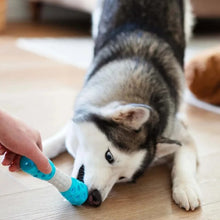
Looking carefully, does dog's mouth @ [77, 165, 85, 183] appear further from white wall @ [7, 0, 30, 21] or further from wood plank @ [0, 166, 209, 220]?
white wall @ [7, 0, 30, 21]

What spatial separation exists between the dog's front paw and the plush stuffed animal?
1223 mm

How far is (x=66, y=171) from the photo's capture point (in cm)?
186

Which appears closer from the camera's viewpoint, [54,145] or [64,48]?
[54,145]

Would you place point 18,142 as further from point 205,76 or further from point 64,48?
point 64,48

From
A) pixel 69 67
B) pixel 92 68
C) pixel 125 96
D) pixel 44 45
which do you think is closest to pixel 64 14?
pixel 44 45

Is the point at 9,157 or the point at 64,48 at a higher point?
the point at 9,157

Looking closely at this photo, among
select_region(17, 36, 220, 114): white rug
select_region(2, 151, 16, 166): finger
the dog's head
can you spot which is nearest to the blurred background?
select_region(17, 36, 220, 114): white rug

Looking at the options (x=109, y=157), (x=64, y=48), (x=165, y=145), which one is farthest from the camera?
(x=64, y=48)

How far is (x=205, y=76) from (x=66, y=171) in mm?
1360

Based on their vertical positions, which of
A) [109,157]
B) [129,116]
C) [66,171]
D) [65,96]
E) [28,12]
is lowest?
[28,12]

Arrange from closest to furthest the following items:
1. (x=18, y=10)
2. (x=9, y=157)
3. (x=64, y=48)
A: (x=9, y=157), (x=64, y=48), (x=18, y=10)

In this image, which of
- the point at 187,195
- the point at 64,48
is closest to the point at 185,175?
the point at 187,195

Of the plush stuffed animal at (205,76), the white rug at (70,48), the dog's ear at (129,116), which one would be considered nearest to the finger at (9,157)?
the dog's ear at (129,116)

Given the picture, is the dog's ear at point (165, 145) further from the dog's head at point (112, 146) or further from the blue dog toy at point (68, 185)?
the blue dog toy at point (68, 185)
